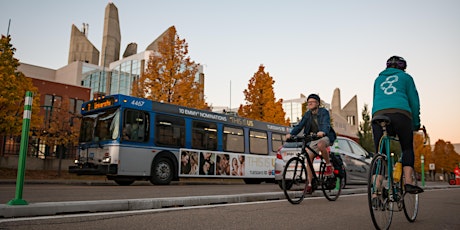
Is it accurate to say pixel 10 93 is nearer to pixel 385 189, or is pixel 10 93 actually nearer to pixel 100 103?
pixel 100 103

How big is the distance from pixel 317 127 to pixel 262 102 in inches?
945

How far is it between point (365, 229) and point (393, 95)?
64.0 inches

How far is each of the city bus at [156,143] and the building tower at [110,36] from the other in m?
69.9

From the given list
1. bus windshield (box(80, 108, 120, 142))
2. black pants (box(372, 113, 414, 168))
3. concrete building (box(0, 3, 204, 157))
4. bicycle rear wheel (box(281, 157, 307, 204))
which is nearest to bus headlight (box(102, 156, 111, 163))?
bus windshield (box(80, 108, 120, 142))

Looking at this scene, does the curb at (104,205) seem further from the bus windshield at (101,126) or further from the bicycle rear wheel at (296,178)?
the bus windshield at (101,126)

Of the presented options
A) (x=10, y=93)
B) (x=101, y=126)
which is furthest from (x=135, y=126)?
(x=10, y=93)

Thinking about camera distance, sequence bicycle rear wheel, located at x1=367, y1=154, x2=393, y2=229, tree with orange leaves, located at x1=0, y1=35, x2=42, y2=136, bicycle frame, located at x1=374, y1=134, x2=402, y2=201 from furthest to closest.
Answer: tree with orange leaves, located at x1=0, y1=35, x2=42, y2=136 < bicycle frame, located at x1=374, y1=134, x2=402, y2=201 < bicycle rear wheel, located at x1=367, y1=154, x2=393, y2=229

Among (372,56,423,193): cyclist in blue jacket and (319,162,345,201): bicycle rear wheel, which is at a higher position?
(372,56,423,193): cyclist in blue jacket

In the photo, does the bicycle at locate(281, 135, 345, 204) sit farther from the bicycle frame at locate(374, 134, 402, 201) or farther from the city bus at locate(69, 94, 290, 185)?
the city bus at locate(69, 94, 290, 185)

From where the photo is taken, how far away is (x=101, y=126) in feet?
43.0

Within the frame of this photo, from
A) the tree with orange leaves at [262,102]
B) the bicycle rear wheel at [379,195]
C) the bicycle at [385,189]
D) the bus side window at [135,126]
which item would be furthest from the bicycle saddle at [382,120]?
the tree with orange leaves at [262,102]

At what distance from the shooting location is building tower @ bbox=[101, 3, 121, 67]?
267 feet

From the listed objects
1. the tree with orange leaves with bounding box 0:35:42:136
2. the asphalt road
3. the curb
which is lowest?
the asphalt road

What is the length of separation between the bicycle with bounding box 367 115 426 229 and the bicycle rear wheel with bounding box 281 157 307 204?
219 centimetres
